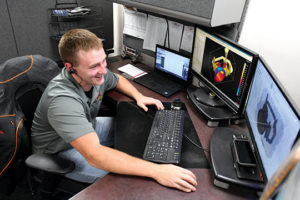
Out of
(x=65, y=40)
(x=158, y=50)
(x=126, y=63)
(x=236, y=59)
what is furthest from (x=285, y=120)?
(x=126, y=63)

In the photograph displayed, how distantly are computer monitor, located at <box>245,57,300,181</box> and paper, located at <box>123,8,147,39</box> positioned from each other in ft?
2.99

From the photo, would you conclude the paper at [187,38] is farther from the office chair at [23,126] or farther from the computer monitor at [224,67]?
the office chair at [23,126]

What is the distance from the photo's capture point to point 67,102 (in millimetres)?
844

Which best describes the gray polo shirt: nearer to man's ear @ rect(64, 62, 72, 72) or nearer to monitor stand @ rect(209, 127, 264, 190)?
man's ear @ rect(64, 62, 72, 72)

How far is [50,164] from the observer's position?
2.75 feet

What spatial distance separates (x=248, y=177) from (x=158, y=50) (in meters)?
0.92

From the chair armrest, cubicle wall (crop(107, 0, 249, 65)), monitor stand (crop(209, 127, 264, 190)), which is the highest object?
cubicle wall (crop(107, 0, 249, 65))

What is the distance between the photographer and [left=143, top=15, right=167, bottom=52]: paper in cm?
139

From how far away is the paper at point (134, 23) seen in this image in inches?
58.5

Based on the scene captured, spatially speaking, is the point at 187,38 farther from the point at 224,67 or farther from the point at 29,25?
the point at 29,25

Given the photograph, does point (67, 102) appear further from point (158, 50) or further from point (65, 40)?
point (158, 50)

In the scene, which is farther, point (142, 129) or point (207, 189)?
point (142, 129)

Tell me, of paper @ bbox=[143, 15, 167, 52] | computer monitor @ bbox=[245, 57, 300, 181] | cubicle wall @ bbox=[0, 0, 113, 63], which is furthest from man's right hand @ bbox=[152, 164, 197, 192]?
cubicle wall @ bbox=[0, 0, 113, 63]

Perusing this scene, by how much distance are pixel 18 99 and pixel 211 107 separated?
0.89 metres
